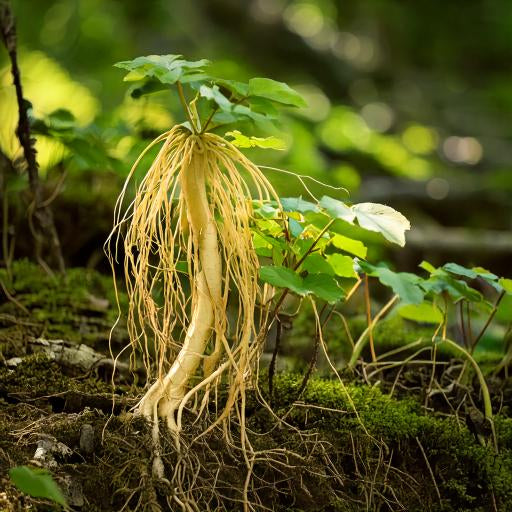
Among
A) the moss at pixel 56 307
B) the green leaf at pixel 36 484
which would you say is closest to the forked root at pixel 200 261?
the green leaf at pixel 36 484

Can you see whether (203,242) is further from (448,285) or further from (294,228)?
(448,285)

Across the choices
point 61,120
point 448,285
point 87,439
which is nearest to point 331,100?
point 61,120

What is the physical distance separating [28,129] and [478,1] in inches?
288

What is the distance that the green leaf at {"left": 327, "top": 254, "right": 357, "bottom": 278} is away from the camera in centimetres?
143

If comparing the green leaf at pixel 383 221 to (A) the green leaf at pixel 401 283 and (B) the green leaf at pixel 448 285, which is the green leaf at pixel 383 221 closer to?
(A) the green leaf at pixel 401 283

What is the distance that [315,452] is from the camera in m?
1.33

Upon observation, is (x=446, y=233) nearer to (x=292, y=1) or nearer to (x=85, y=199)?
(x=85, y=199)

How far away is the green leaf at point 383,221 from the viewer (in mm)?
1182

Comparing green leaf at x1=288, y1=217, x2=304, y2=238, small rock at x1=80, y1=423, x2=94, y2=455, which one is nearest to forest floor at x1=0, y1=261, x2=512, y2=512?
small rock at x1=80, y1=423, x2=94, y2=455

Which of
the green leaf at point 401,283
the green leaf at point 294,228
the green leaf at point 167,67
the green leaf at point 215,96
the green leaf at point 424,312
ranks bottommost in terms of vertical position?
the green leaf at point 424,312

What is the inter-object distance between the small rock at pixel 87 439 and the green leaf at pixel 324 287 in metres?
0.48

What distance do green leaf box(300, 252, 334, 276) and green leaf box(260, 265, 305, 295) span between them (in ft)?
0.17

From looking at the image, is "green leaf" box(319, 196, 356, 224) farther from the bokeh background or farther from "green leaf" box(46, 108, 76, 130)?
"green leaf" box(46, 108, 76, 130)

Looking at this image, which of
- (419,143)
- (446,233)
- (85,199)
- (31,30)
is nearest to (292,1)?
(419,143)
